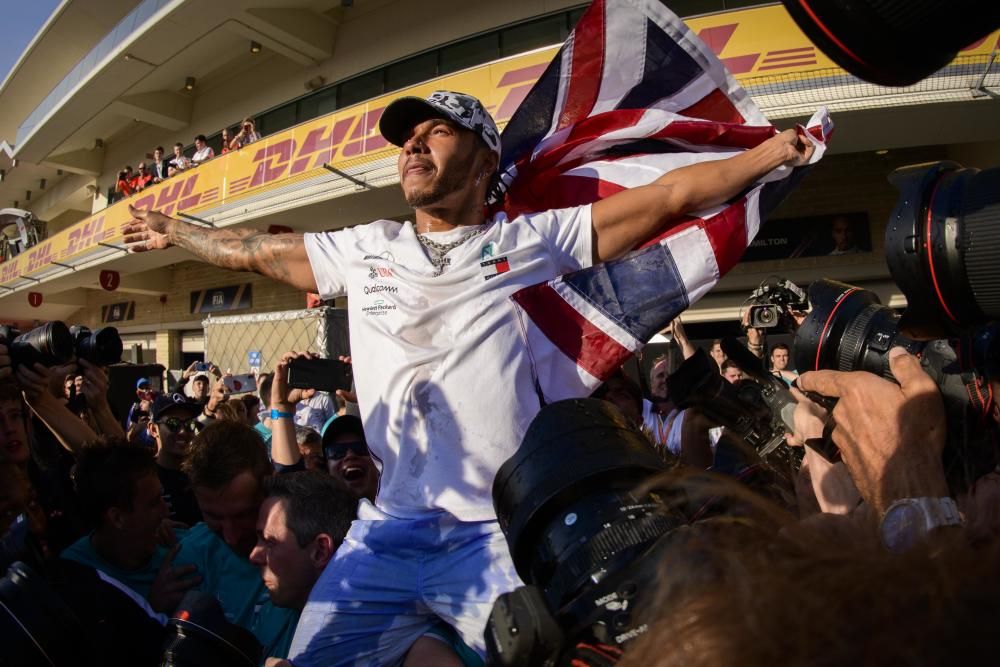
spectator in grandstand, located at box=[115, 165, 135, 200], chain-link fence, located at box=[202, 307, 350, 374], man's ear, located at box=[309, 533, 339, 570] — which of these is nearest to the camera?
man's ear, located at box=[309, 533, 339, 570]

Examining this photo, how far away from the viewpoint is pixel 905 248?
1.31 meters

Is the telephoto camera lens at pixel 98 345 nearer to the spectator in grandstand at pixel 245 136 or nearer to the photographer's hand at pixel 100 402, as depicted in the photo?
the photographer's hand at pixel 100 402

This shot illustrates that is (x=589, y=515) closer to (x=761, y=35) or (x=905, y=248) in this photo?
(x=905, y=248)

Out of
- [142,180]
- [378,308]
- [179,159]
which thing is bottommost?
[378,308]

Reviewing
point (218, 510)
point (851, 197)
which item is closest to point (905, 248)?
point (218, 510)

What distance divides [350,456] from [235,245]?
125 centimetres

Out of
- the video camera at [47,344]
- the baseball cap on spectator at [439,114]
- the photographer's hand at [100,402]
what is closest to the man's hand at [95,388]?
the photographer's hand at [100,402]

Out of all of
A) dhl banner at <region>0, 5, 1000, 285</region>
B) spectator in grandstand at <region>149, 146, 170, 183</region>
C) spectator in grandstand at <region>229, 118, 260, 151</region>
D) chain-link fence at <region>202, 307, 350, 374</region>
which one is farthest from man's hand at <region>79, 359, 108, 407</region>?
spectator in grandstand at <region>149, 146, 170, 183</region>

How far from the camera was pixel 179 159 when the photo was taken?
12.7 meters

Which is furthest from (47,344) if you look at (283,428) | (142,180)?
(142,180)

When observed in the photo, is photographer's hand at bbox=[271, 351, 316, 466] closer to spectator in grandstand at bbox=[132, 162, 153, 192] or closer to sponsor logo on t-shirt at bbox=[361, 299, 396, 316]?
sponsor logo on t-shirt at bbox=[361, 299, 396, 316]

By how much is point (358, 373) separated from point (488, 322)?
40cm

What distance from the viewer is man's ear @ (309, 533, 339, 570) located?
1898 mm

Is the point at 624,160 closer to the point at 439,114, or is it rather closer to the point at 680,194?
the point at 680,194
